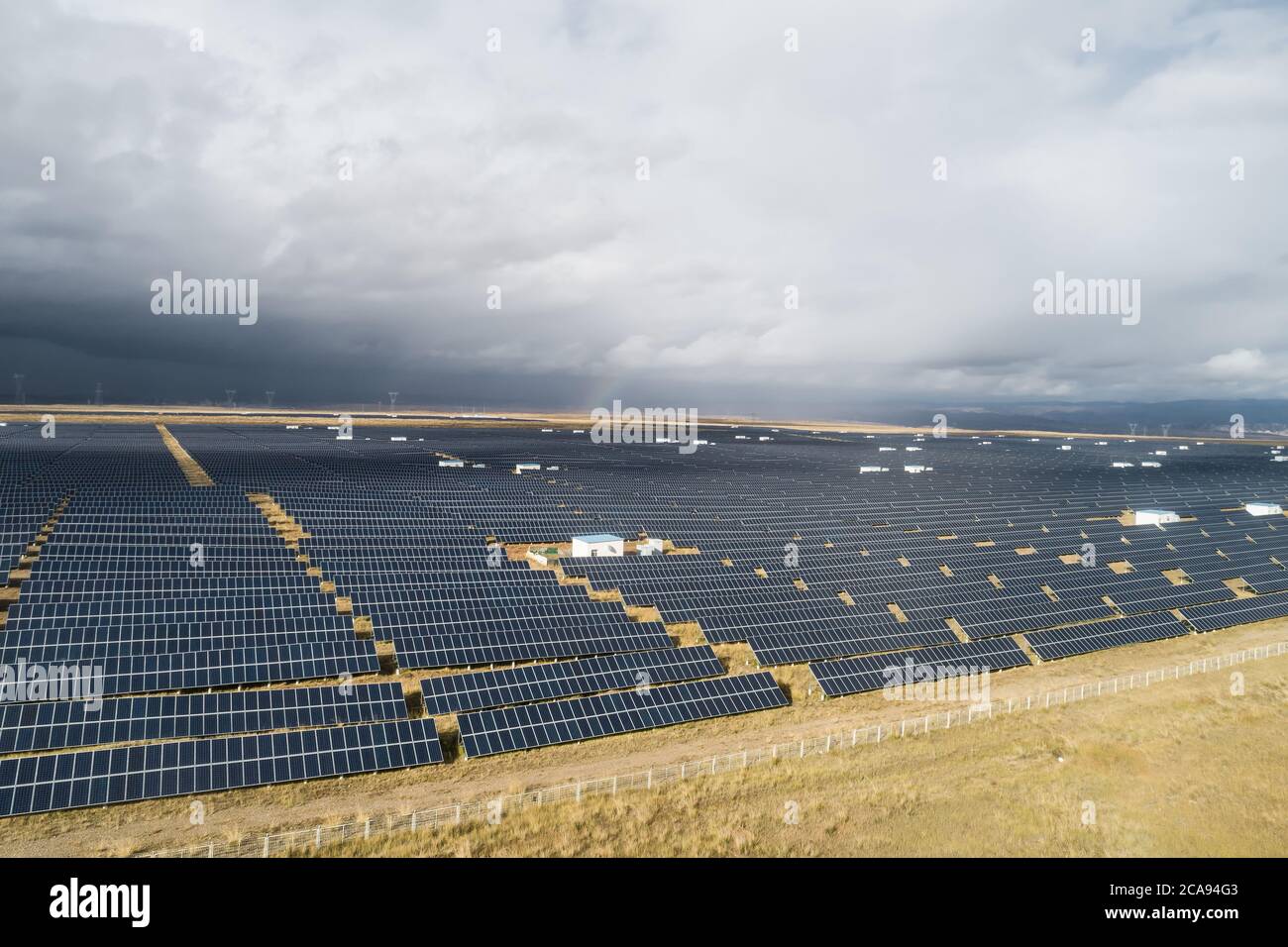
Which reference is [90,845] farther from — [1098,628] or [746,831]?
[1098,628]

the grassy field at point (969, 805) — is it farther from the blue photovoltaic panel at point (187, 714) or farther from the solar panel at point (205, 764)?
the blue photovoltaic panel at point (187, 714)

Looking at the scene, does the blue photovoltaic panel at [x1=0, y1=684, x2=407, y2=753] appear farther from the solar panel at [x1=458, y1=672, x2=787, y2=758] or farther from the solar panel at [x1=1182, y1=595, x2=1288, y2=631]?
the solar panel at [x1=1182, y1=595, x2=1288, y2=631]

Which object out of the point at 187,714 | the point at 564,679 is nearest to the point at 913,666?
the point at 564,679

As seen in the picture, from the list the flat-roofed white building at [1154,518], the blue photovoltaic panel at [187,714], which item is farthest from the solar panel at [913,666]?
the flat-roofed white building at [1154,518]

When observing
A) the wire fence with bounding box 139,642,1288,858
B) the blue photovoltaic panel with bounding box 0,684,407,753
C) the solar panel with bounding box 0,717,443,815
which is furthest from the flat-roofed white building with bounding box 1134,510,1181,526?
the blue photovoltaic panel with bounding box 0,684,407,753
